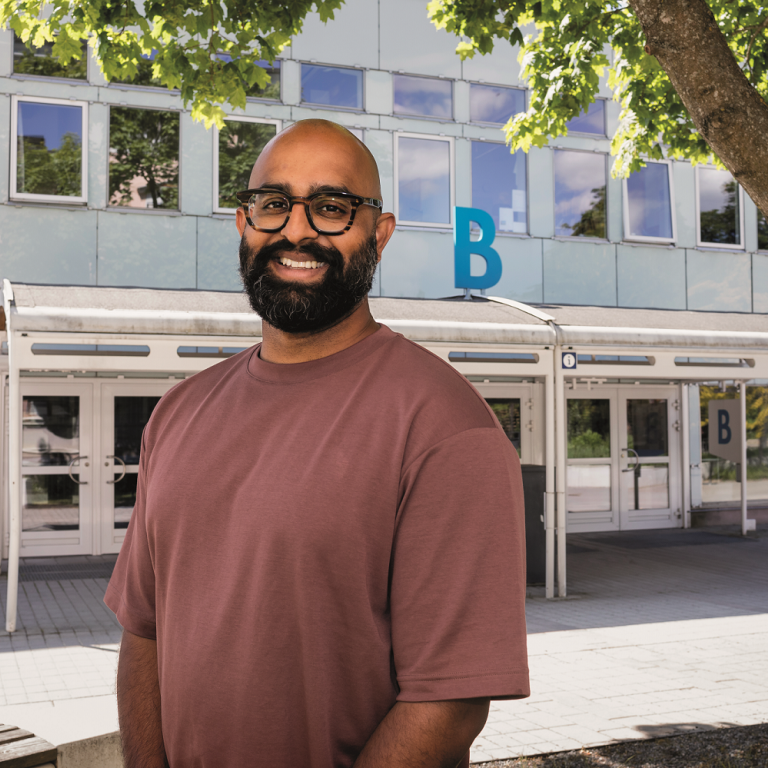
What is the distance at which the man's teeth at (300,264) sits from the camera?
1.83m

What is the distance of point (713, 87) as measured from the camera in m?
3.79

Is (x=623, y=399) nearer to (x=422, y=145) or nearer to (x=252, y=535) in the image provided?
(x=422, y=145)

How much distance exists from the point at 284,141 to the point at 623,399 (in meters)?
14.0

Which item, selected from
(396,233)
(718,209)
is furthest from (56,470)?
(718,209)

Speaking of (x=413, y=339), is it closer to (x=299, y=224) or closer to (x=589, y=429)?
(x=589, y=429)

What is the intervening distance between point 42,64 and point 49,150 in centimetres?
116

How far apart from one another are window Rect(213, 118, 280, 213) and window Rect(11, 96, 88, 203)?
1869mm

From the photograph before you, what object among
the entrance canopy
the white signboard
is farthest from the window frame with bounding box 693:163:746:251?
the entrance canopy

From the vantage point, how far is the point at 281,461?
5.37 feet

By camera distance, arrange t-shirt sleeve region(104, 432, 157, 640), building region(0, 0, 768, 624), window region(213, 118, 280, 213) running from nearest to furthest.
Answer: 1. t-shirt sleeve region(104, 432, 157, 640)
2. building region(0, 0, 768, 624)
3. window region(213, 118, 280, 213)

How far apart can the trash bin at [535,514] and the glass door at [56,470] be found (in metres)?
6.04

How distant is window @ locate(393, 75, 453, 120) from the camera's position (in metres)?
14.2

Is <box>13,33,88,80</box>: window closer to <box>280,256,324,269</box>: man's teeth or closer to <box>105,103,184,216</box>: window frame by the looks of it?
<box>105,103,184,216</box>: window frame

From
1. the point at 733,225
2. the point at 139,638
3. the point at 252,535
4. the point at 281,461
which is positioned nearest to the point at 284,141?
the point at 281,461
